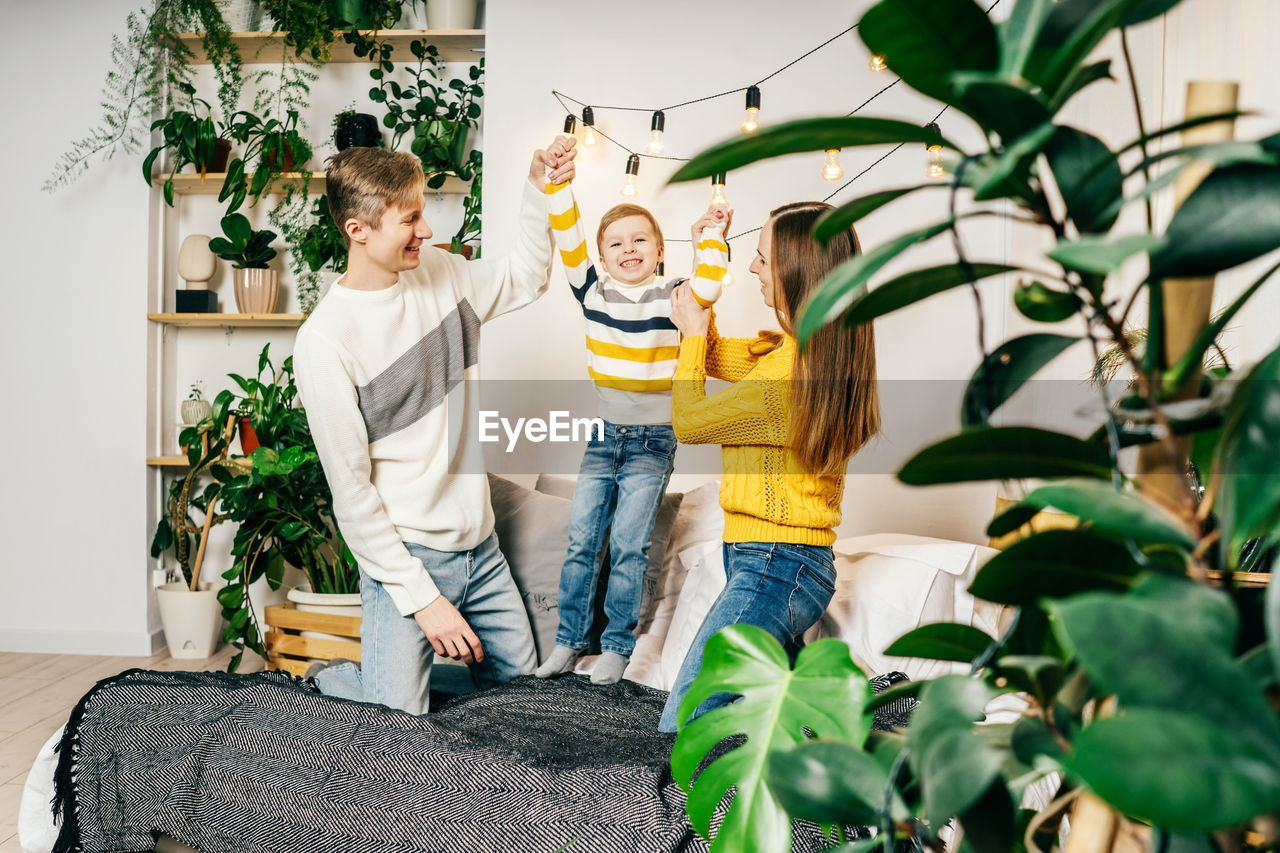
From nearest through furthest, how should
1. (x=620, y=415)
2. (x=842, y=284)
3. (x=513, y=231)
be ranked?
(x=842, y=284), (x=620, y=415), (x=513, y=231)

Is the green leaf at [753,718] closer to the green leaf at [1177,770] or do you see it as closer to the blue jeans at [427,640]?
the green leaf at [1177,770]

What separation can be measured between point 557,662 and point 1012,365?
1.79m

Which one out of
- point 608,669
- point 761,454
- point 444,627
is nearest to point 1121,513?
point 761,454

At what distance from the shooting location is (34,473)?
12.2ft

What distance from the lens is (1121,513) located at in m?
0.30

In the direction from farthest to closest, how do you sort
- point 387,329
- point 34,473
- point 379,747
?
1. point 34,473
2. point 387,329
3. point 379,747

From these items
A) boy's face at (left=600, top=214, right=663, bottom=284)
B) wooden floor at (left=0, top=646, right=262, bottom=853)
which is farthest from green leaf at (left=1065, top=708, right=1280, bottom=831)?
wooden floor at (left=0, top=646, right=262, bottom=853)

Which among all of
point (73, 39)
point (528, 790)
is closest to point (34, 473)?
point (73, 39)

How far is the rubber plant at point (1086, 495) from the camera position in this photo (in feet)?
0.77

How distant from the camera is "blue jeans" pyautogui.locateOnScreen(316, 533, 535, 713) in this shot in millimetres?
1862

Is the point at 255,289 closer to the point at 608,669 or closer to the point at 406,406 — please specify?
the point at 406,406

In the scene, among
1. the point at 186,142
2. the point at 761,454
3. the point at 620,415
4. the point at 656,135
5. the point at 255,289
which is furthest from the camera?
the point at 255,289

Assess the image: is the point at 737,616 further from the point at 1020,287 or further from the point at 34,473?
the point at 34,473

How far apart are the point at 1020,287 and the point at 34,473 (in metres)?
4.33
